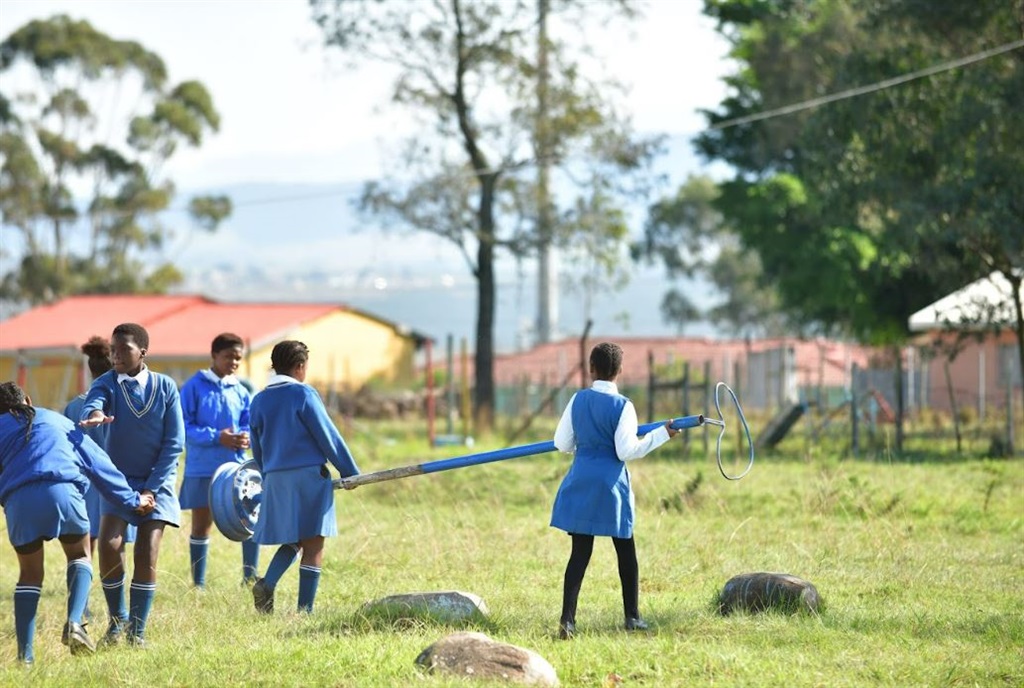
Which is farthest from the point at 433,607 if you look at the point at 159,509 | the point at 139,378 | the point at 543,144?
the point at 543,144

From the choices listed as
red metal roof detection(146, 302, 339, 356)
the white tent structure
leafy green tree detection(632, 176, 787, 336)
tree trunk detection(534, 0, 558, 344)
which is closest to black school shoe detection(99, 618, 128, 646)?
the white tent structure

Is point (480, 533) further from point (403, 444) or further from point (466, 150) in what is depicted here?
point (466, 150)

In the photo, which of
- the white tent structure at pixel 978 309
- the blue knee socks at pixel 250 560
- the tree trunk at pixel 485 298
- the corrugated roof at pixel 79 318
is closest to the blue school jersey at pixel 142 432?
the blue knee socks at pixel 250 560

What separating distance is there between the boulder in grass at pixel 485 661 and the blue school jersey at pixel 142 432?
8.77 feet

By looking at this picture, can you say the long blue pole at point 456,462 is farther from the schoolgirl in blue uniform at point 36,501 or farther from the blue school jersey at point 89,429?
the schoolgirl in blue uniform at point 36,501

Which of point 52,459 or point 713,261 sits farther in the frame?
point 713,261

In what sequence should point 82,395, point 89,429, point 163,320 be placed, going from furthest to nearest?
point 163,320 < point 82,395 < point 89,429

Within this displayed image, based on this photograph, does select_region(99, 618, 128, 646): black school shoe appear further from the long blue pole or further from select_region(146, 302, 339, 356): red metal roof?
select_region(146, 302, 339, 356): red metal roof

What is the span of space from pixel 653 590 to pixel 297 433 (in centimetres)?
284

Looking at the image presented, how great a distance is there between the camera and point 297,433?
10172 mm

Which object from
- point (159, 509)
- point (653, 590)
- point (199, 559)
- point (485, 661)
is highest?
point (159, 509)

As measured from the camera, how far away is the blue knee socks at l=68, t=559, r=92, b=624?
912cm

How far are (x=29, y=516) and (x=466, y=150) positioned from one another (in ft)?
103

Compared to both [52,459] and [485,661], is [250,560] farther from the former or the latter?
[485,661]
